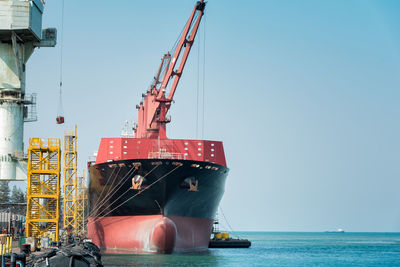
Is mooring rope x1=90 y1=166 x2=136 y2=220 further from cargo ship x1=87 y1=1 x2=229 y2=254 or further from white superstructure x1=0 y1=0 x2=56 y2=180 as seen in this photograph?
white superstructure x1=0 y1=0 x2=56 y2=180

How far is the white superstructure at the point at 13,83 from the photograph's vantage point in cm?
4138

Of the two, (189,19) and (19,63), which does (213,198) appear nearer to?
(189,19)

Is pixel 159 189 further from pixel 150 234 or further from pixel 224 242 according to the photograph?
pixel 224 242

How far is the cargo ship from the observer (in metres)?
37.3

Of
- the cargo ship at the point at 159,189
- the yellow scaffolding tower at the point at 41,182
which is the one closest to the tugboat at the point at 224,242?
the cargo ship at the point at 159,189

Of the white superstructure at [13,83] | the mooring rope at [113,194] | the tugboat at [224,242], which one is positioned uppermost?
the white superstructure at [13,83]

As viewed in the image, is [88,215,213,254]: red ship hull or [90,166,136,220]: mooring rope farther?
[90,166,136,220]: mooring rope

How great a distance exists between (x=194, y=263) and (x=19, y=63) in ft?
66.6

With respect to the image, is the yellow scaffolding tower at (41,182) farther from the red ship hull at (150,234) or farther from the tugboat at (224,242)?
the tugboat at (224,242)

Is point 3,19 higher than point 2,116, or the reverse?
point 3,19

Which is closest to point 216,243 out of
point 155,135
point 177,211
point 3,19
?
point 155,135

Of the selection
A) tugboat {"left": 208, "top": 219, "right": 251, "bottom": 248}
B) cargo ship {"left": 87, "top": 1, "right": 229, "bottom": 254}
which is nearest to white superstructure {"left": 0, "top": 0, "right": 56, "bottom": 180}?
cargo ship {"left": 87, "top": 1, "right": 229, "bottom": 254}

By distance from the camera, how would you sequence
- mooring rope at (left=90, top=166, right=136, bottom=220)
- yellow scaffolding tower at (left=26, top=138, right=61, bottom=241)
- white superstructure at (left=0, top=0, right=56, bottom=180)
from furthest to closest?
white superstructure at (left=0, top=0, right=56, bottom=180) → mooring rope at (left=90, top=166, right=136, bottom=220) → yellow scaffolding tower at (left=26, top=138, right=61, bottom=241)

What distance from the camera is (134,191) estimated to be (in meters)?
38.0
